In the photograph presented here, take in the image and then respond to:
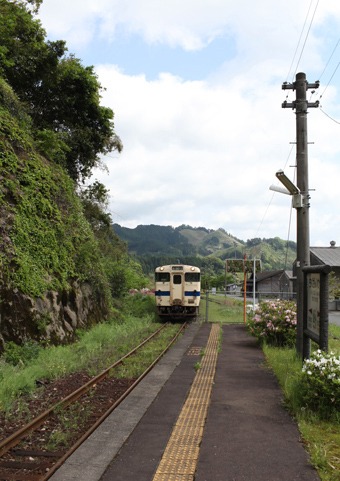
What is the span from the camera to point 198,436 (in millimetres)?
5535

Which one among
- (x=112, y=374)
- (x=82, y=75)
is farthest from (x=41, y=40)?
(x=112, y=374)

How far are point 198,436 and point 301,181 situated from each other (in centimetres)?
684

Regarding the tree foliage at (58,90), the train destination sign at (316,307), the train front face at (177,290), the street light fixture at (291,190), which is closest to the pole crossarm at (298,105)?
the street light fixture at (291,190)

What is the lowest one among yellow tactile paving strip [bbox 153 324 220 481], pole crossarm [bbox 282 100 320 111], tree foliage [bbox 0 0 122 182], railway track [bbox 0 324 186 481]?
railway track [bbox 0 324 186 481]

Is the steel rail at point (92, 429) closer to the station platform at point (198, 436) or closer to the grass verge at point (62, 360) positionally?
the station platform at point (198, 436)

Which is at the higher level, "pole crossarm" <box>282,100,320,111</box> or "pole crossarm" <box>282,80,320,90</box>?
"pole crossarm" <box>282,80,320,90</box>

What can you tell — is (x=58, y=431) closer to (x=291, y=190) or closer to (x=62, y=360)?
(x=62, y=360)

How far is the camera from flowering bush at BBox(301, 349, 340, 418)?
6.12m

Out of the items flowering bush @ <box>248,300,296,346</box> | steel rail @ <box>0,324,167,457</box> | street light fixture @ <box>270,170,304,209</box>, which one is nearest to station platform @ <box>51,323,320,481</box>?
steel rail @ <box>0,324,167,457</box>

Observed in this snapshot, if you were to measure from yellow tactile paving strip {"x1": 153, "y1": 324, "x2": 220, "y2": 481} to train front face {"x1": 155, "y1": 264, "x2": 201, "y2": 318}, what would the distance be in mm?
13635

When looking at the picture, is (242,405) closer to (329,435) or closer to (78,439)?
(329,435)

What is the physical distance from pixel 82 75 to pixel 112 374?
17077 millimetres

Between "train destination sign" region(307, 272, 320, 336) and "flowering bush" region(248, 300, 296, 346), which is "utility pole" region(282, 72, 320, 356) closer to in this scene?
"train destination sign" region(307, 272, 320, 336)

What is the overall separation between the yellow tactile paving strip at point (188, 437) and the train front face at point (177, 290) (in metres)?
13.6
